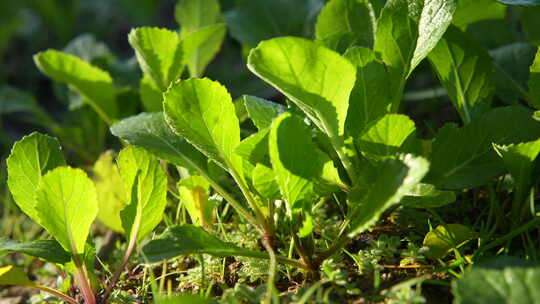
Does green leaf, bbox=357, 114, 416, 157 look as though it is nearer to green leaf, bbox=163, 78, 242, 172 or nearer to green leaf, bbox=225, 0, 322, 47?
green leaf, bbox=163, 78, 242, 172

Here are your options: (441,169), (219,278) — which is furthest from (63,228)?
(441,169)

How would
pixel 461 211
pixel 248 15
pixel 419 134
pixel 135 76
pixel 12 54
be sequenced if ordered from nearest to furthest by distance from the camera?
pixel 461 211 → pixel 419 134 → pixel 248 15 → pixel 135 76 → pixel 12 54

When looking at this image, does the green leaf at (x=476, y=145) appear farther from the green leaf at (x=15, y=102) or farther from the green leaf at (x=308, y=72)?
the green leaf at (x=15, y=102)

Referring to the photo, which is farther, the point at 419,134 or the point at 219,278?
the point at 419,134

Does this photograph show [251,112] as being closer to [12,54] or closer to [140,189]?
[140,189]

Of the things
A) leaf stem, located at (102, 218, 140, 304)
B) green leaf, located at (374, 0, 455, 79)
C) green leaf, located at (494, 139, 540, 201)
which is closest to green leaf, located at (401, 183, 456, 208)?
green leaf, located at (494, 139, 540, 201)

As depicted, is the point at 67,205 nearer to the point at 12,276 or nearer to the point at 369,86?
the point at 12,276
